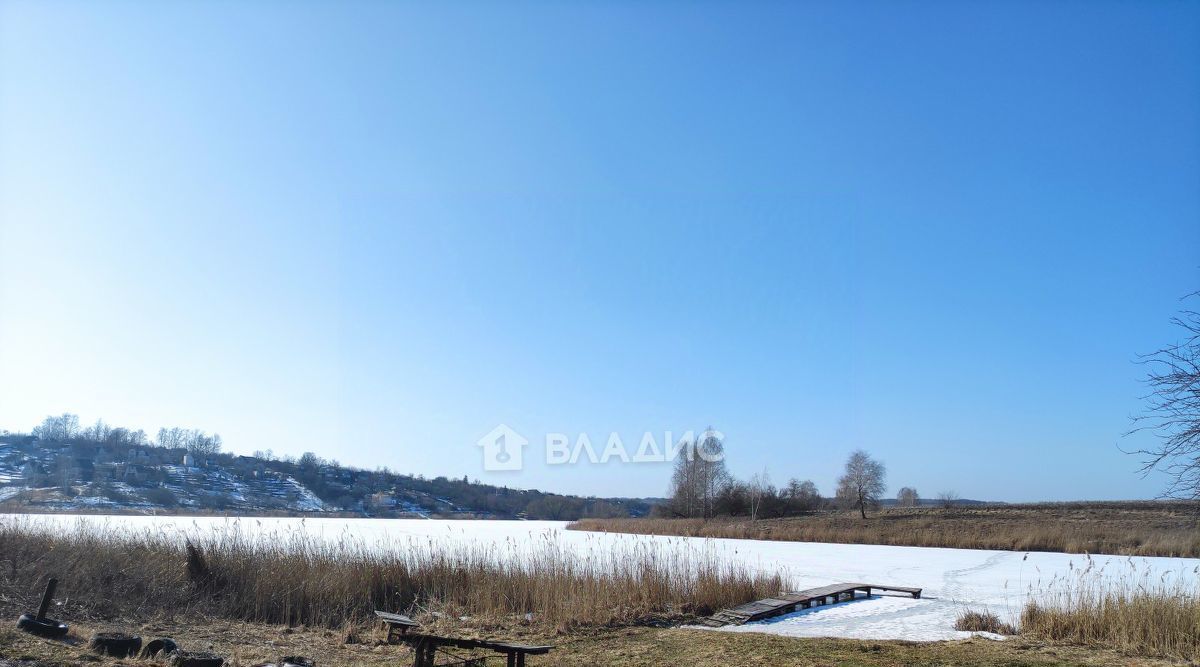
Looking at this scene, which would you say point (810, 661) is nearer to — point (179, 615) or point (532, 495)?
point (179, 615)

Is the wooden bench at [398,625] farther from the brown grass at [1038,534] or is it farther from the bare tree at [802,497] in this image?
the bare tree at [802,497]

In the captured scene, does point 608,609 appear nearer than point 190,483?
Yes

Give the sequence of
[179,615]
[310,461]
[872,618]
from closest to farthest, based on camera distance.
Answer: [179,615] < [872,618] < [310,461]

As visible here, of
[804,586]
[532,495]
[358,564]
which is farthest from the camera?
[532,495]

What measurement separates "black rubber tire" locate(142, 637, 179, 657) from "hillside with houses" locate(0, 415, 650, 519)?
25.7m

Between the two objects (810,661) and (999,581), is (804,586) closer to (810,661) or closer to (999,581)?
(999,581)

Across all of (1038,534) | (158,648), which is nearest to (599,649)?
(158,648)

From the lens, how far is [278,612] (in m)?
9.71

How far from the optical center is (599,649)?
312 inches

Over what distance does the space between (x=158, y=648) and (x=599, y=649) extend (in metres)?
4.24

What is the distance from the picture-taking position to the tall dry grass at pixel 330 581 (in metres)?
9.55

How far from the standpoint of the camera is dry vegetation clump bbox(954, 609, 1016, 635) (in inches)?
336

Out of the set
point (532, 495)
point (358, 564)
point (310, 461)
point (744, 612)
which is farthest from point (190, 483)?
point (744, 612)

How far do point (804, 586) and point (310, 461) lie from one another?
72.9 meters
